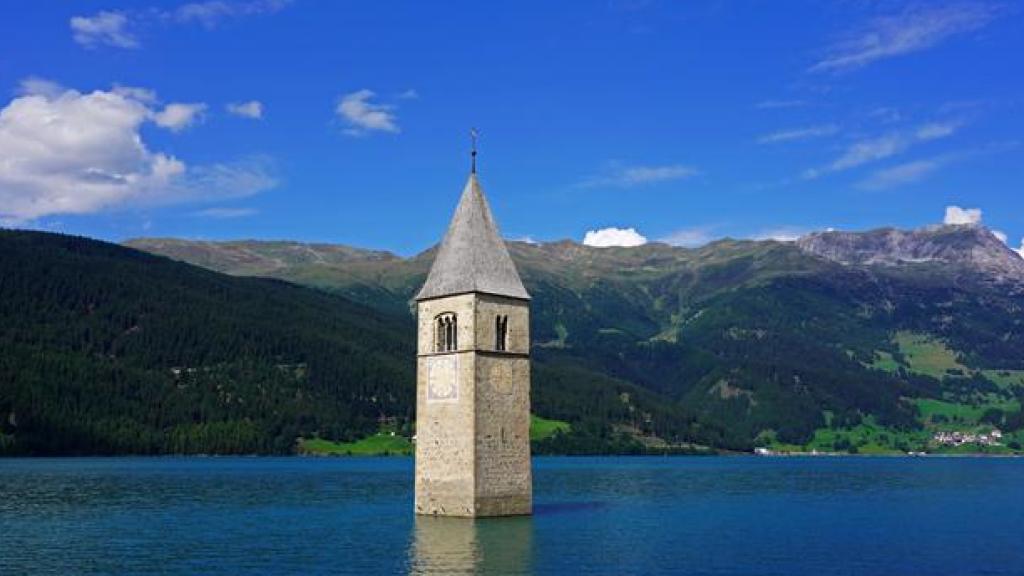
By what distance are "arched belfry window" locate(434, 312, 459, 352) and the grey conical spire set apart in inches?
60.9

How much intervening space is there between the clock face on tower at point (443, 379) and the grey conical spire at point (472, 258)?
4273 mm

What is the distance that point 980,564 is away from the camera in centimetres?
5869

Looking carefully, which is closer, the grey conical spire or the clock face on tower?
the clock face on tower

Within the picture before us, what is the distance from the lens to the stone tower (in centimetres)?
6725

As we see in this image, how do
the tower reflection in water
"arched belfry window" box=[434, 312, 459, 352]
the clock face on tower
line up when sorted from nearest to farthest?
the tower reflection in water < the clock face on tower < "arched belfry window" box=[434, 312, 459, 352]

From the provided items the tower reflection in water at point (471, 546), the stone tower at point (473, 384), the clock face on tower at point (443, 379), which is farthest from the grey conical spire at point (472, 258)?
the tower reflection in water at point (471, 546)

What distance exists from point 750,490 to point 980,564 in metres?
78.9

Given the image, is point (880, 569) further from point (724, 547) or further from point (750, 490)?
point (750, 490)

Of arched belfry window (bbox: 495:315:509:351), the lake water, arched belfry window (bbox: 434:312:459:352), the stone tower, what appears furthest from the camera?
arched belfry window (bbox: 495:315:509:351)

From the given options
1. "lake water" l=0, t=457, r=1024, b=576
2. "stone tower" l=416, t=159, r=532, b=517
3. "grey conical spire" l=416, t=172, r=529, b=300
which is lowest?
"lake water" l=0, t=457, r=1024, b=576

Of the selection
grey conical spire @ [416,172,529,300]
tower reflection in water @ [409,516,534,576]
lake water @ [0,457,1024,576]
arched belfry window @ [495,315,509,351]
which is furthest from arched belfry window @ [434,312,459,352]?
lake water @ [0,457,1024,576]

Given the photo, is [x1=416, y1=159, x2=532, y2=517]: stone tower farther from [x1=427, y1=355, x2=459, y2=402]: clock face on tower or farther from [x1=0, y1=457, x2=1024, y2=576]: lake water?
[x1=0, y1=457, x2=1024, y2=576]: lake water

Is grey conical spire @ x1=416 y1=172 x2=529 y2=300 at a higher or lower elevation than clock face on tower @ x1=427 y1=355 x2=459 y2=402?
higher

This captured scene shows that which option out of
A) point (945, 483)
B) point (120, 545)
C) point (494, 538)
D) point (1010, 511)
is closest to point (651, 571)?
point (494, 538)
